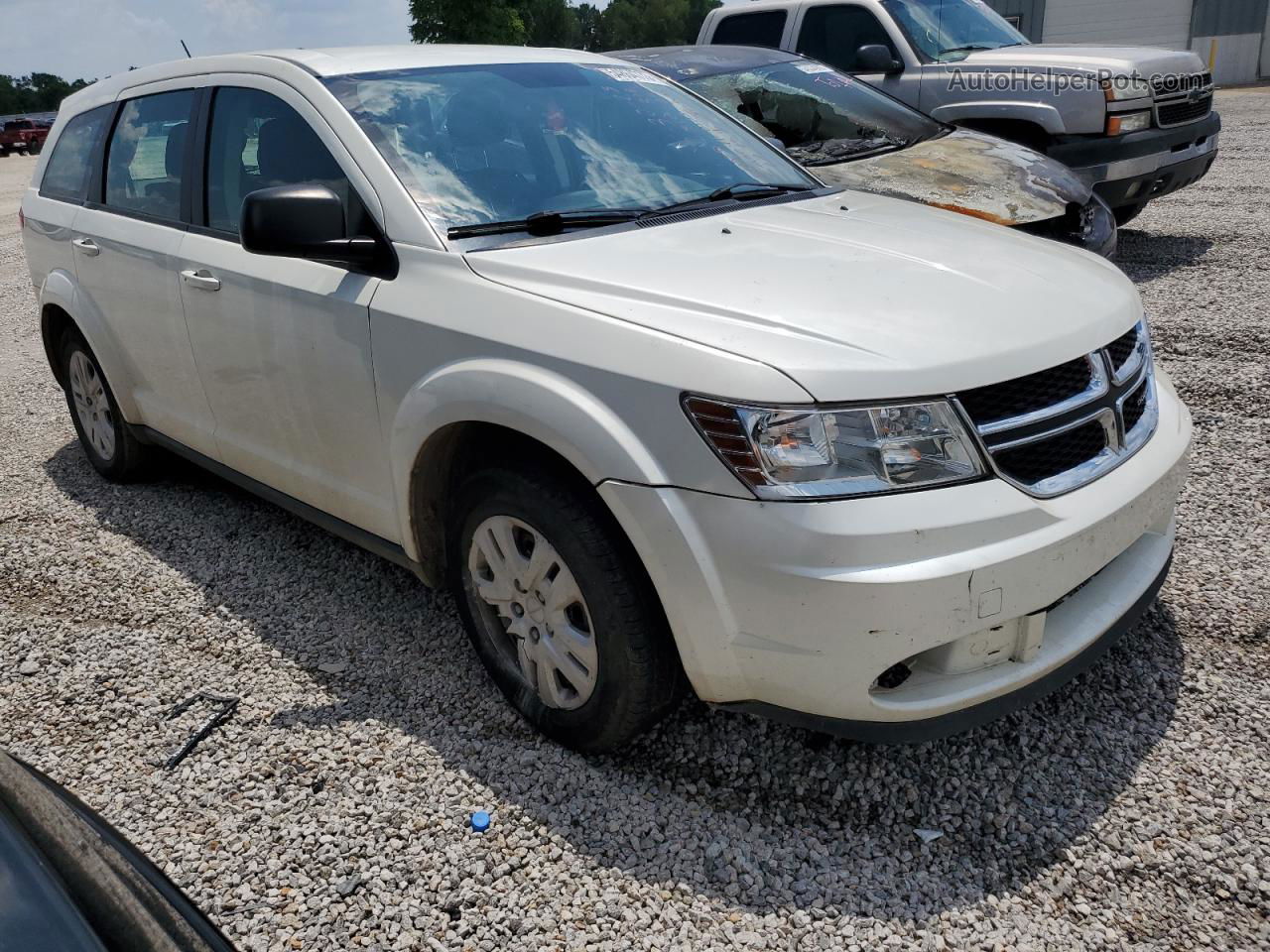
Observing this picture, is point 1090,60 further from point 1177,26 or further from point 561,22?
point 561,22

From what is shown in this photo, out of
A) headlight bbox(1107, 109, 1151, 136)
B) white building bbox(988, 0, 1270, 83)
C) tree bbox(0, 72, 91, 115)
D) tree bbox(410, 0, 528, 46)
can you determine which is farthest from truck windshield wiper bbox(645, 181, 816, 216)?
tree bbox(0, 72, 91, 115)

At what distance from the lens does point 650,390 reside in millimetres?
2309

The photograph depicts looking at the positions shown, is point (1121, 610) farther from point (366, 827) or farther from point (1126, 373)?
point (366, 827)

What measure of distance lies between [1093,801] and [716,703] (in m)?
0.95

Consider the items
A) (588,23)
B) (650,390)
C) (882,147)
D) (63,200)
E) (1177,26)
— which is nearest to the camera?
(650,390)

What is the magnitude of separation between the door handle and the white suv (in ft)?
0.05

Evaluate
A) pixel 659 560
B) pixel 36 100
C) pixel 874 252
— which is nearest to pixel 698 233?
pixel 874 252

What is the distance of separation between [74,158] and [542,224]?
2936mm

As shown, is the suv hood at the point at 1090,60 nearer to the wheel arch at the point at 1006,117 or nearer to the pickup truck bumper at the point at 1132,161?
the wheel arch at the point at 1006,117

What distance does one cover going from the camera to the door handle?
3.56m

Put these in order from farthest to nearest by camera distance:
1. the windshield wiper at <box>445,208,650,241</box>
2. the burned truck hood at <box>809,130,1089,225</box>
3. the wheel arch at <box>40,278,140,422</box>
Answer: the burned truck hood at <box>809,130,1089,225</box>, the wheel arch at <box>40,278,140,422</box>, the windshield wiper at <box>445,208,650,241</box>

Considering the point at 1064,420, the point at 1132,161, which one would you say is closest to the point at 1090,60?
the point at 1132,161

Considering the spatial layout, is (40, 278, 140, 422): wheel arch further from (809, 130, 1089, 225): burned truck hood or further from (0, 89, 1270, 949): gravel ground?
(809, 130, 1089, 225): burned truck hood

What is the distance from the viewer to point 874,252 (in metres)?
2.81
